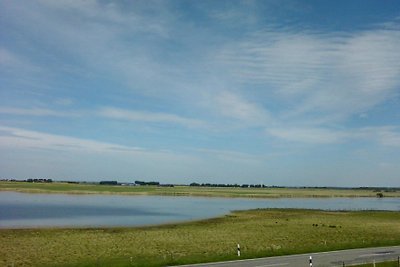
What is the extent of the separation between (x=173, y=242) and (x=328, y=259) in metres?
21.4

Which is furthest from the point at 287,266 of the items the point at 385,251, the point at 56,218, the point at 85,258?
the point at 56,218

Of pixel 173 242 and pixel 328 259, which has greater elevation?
pixel 328 259

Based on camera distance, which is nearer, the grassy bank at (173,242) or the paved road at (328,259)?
the paved road at (328,259)

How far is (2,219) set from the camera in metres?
72.6

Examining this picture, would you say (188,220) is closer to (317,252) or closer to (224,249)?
(224,249)

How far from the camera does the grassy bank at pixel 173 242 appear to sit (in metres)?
36.8

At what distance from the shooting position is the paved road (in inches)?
1191

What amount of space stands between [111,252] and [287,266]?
1968 cm

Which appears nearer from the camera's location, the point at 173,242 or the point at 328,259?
the point at 328,259

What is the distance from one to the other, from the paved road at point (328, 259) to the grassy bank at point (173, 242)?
6.92 ft

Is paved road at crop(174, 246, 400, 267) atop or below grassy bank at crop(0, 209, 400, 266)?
atop

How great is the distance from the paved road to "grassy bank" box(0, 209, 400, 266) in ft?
6.92

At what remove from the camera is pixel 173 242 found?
4956 cm

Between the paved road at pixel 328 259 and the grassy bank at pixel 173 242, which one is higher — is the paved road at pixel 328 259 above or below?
above
